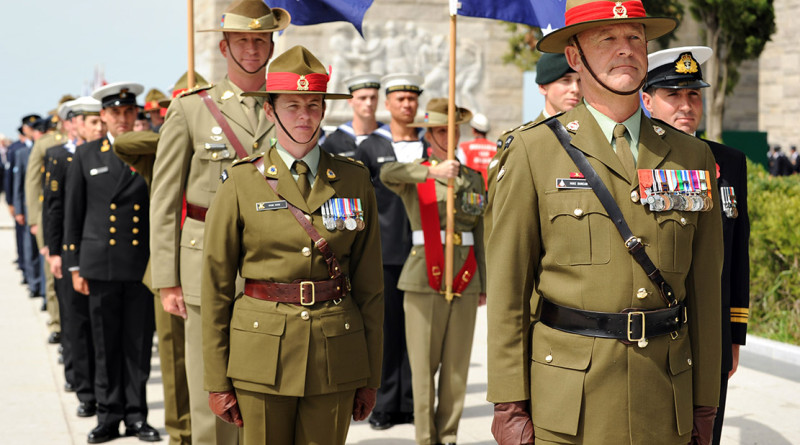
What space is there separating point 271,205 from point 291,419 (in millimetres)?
839

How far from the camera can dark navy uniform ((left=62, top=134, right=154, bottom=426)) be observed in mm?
6684

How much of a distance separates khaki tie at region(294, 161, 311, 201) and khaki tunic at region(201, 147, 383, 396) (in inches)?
1.4

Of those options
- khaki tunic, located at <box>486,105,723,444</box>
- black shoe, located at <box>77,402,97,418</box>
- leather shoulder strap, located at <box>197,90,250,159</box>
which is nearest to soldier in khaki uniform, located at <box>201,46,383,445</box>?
leather shoulder strap, located at <box>197,90,250,159</box>

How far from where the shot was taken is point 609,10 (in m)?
2.98

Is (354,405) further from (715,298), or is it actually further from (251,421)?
(715,298)

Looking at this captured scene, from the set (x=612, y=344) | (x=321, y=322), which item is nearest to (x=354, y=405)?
(x=321, y=322)

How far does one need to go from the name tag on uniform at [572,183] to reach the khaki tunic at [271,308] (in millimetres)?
1169

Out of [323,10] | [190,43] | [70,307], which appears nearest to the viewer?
[190,43]

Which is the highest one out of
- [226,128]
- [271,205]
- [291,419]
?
[226,128]

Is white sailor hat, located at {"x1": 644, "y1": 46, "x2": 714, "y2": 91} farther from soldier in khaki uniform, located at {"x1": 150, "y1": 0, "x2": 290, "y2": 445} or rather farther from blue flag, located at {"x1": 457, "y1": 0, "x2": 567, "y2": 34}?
soldier in khaki uniform, located at {"x1": 150, "y1": 0, "x2": 290, "y2": 445}

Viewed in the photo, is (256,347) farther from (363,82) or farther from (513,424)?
(363,82)

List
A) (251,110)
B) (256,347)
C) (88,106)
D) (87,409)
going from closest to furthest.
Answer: (256,347) < (251,110) < (87,409) < (88,106)

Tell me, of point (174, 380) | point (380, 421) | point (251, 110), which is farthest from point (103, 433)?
point (251, 110)

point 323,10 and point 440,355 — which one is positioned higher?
point 323,10
